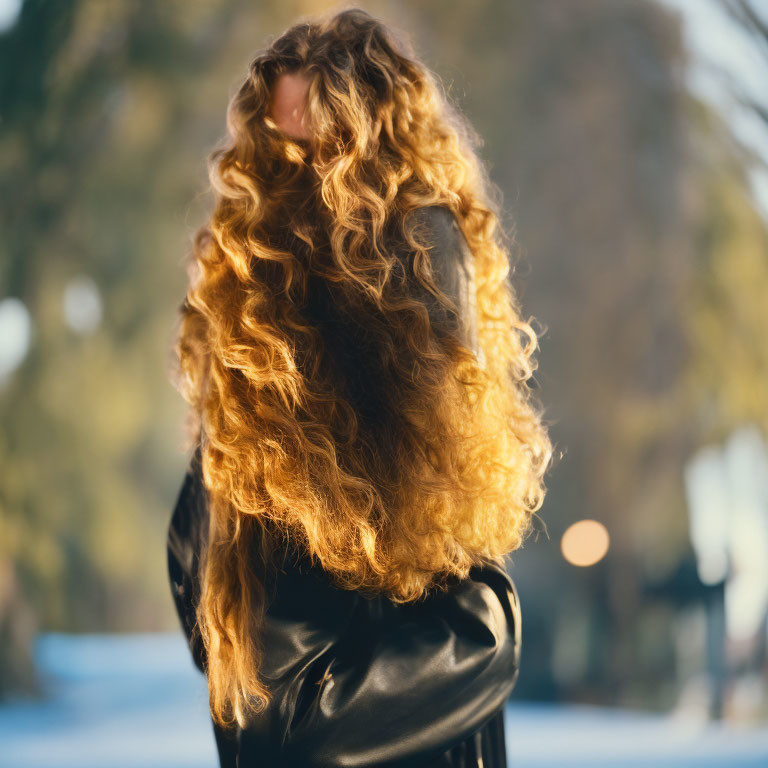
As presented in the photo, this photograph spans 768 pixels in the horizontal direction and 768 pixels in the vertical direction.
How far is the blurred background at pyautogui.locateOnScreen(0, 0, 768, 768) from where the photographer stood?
4527 mm

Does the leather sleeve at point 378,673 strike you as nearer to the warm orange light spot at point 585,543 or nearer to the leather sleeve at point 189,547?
the leather sleeve at point 189,547

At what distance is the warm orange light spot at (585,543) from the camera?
4848 millimetres

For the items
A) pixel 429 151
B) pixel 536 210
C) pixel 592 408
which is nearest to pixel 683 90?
pixel 536 210

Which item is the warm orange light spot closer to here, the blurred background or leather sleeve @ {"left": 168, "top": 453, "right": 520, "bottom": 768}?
the blurred background

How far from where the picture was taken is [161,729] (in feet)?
14.5

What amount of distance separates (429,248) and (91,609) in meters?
5.06

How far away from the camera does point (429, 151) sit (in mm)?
912

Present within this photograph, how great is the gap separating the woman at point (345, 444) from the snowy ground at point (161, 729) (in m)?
2.52

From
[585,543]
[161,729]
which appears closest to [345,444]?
[161,729]

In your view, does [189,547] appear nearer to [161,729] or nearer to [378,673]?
[378,673]

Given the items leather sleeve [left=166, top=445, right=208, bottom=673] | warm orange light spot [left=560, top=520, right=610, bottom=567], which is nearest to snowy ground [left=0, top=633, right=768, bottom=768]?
warm orange light spot [left=560, top=520, right=610, bottom=567]

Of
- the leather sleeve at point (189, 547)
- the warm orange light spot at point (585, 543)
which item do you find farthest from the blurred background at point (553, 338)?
the leather sleeve at point (189, 547)

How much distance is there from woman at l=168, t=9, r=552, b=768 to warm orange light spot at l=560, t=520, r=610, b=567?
412cm

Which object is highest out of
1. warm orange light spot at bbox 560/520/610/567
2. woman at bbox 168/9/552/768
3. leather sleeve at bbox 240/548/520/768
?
woman at bbox 168/9/552/768
